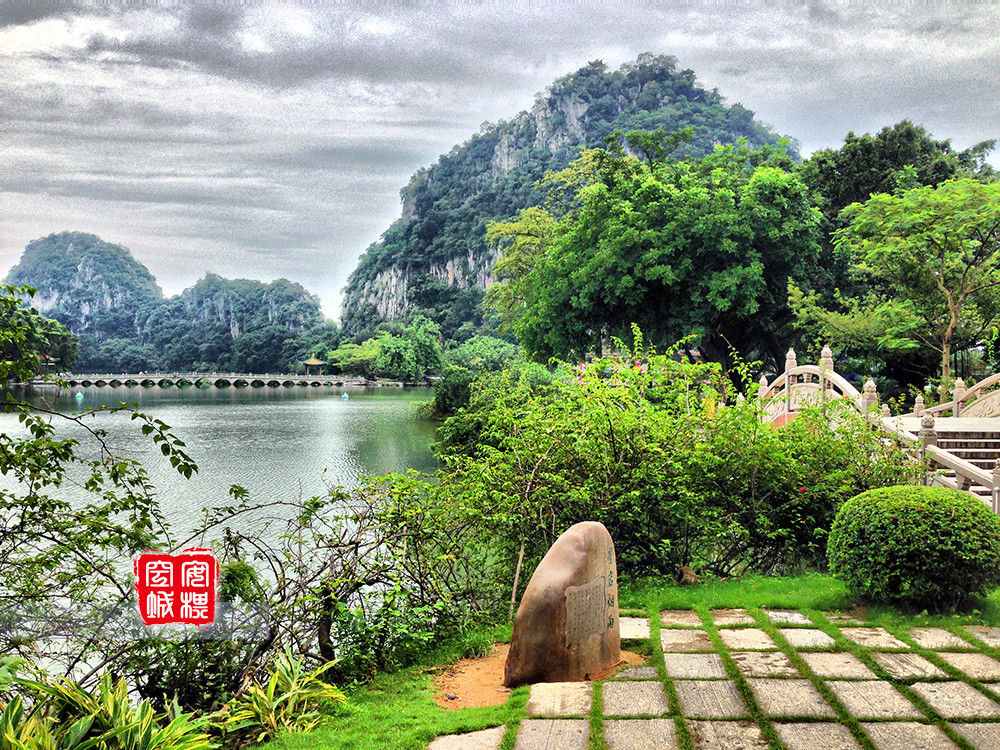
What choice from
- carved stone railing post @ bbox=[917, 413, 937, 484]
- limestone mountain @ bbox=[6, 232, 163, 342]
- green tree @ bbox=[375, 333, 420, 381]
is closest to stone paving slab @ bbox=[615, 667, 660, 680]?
carved stone railing post @ bbox=[917, 413, 937, 484]

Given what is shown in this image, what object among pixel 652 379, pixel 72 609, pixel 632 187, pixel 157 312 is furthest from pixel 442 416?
pixel 157 312

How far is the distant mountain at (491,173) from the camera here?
2327 inches

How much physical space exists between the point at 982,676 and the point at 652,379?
3.46 m

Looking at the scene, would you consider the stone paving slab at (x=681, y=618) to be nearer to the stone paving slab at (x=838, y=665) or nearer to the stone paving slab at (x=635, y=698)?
the stone paving slab at (x=838, y=665)

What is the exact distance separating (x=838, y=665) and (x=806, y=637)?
1.35 ft

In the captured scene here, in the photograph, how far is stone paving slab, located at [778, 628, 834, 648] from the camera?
3.78 metres

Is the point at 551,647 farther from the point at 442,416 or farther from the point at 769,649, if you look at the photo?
the point at 442,416

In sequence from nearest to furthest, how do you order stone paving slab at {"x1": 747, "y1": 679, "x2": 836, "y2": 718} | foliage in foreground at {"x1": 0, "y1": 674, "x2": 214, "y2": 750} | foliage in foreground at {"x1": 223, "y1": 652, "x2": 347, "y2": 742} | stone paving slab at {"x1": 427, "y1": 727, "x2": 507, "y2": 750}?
foliage in foreground at {"x1": 0, "y1": 674, "x2": 214, "y2": 750}, stone paving slab at {"x1": 427, "y1": 727, "x2": 507, "y2": 750}, stone paving slab at {"x1": 747, "y1": 679, "x2": 836, "y2": 718}, foliage in foreground at {"x1": 223, "y1": 652, "x2": 347, "y2": 742}

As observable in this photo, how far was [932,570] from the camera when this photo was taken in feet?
Result: 13.6

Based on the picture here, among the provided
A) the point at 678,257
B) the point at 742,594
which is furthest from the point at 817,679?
the point at 678,257

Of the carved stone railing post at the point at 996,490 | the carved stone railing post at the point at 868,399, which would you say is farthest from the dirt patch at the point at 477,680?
the carved stone railing post at the point at 868,399

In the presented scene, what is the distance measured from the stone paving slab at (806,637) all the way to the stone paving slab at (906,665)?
24 cm

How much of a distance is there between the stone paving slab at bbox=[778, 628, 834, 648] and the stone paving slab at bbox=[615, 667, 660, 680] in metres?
0.79

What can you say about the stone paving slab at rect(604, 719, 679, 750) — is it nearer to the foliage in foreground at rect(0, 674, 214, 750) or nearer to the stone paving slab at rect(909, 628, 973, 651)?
the foliage in foreground at rect(0, 674, 214, 750)
